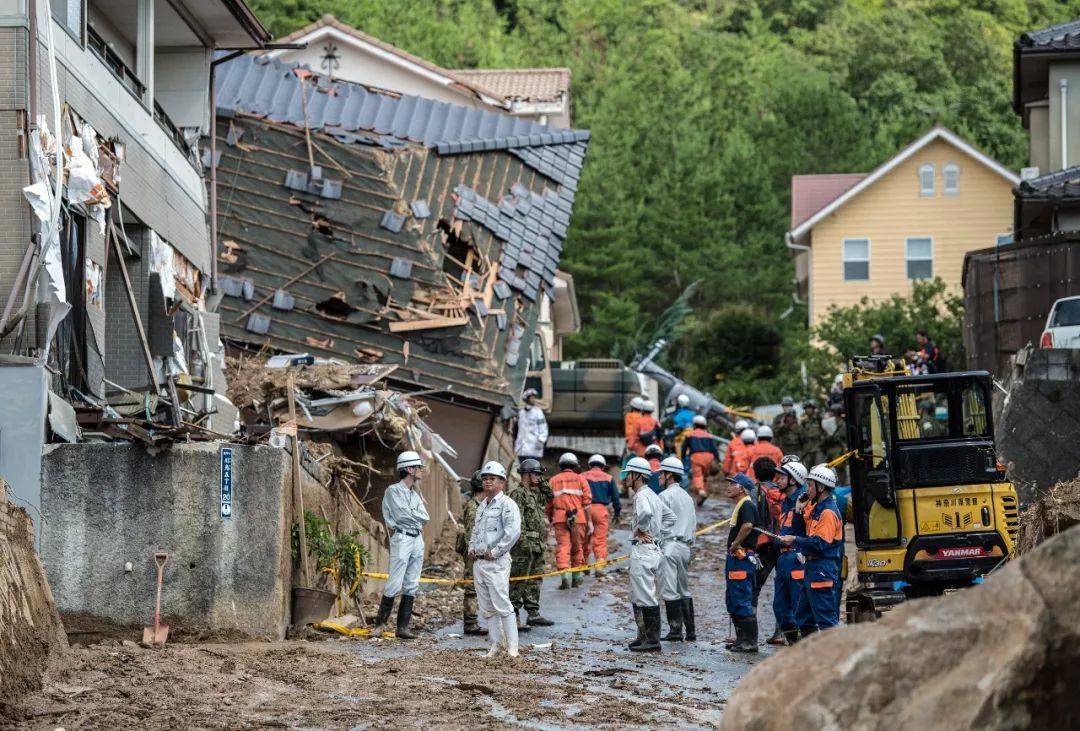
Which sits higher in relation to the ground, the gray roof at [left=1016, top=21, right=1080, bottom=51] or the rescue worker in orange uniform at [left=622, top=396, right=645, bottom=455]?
the gray roof at [left=1016, top=21, right=1080, bottom=51]

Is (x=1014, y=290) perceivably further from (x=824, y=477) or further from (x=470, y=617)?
(x=470, y=617)

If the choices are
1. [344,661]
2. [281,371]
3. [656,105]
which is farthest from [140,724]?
[656,105]

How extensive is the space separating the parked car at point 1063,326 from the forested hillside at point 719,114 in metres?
18.4

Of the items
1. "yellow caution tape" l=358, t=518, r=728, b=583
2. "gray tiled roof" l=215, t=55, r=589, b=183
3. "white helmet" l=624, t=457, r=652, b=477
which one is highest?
"gray tiled roof" l=215, t=55, r=589, b=183

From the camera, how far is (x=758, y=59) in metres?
75.9

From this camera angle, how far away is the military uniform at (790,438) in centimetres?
3055

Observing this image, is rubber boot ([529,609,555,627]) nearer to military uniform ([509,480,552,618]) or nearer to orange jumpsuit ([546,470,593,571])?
military uniform ([509,480,552,618])

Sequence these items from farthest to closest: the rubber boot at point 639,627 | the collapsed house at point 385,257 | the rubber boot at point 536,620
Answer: the collapsed house at point 385,257 < the rubber boot at point 536,620 < the rubber boot at point 639,627

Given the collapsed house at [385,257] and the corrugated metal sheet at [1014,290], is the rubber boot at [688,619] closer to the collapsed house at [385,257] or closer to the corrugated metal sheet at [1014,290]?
the collapsed house at [385,257]

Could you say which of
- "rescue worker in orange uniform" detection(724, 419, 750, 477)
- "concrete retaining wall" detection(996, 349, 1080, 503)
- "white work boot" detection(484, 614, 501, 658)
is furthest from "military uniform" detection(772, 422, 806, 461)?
"white work boot" detection(484, 614, 501, 658)

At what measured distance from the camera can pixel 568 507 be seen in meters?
22.2

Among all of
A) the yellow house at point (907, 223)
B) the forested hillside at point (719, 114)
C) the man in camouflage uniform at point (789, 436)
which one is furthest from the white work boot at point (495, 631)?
the yellow house at point (907, 223)

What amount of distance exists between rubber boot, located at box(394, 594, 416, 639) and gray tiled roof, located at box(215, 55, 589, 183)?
1594 centimetres

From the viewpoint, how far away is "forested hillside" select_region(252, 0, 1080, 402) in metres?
56.3
